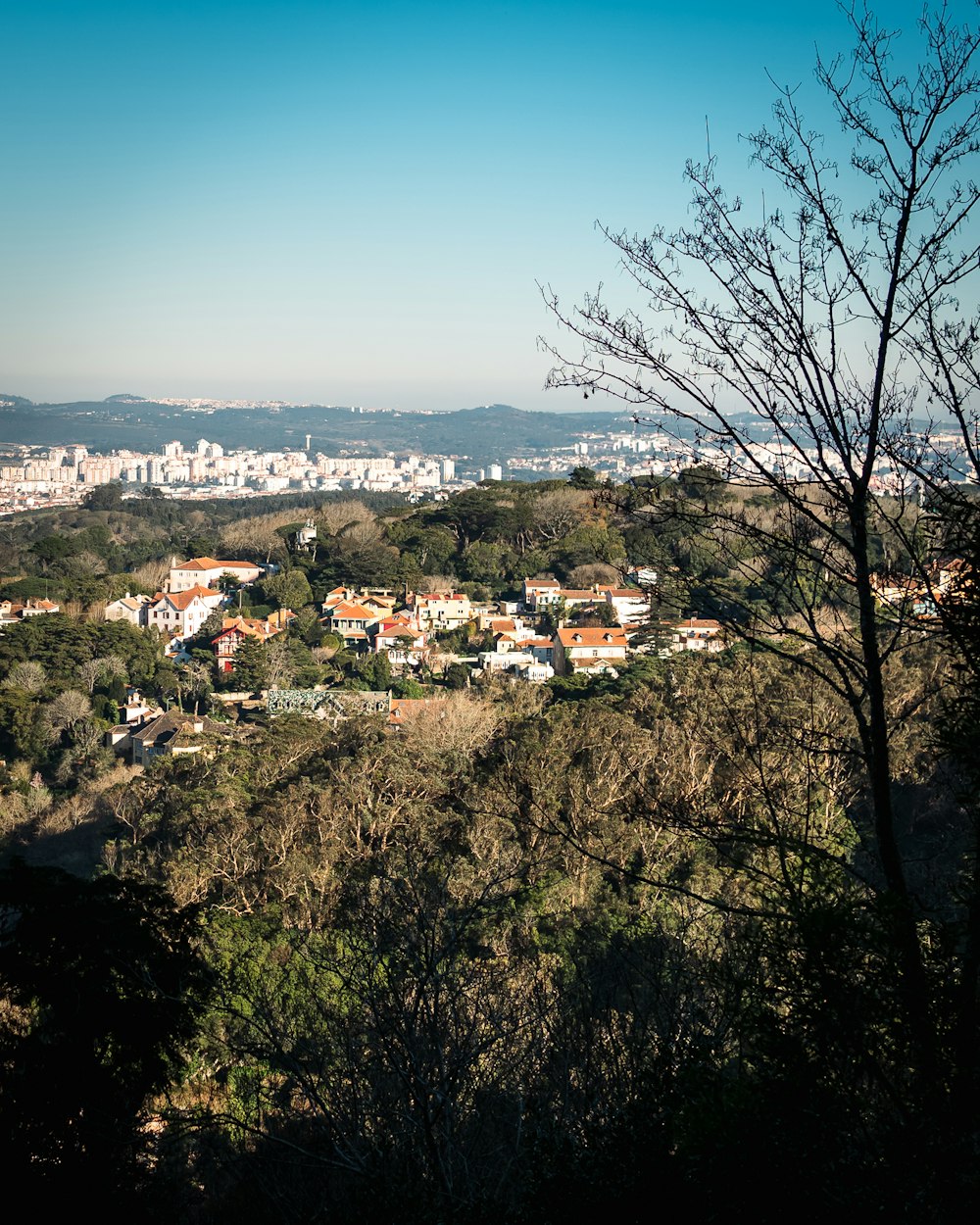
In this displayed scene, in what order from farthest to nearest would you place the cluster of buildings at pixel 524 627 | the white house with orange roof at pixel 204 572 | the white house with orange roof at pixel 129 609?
the white house with orange roof at pixel 204 572
the white house with orange roof at pixel 129 609
the cluster of buildings at pixel 524 627

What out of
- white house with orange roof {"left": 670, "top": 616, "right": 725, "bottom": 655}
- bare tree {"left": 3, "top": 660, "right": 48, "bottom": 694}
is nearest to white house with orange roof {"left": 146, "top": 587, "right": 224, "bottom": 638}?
bare tree {"left": 3, "top": 660, "right": 48, "bottom": 694}

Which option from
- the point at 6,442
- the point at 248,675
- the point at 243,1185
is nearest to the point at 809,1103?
the point at 243,1185

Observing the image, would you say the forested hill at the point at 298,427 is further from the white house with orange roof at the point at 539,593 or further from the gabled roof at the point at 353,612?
the gabled roof at the point at 353,612

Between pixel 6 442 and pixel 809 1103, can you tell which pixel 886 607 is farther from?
pixel 6 442

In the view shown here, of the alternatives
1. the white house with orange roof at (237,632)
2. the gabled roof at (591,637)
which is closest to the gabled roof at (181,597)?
the white house with orange roof at (237,632)

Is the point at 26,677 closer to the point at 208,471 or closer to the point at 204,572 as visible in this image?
the point at 204,572

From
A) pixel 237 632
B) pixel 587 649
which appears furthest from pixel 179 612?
pixel 587 649

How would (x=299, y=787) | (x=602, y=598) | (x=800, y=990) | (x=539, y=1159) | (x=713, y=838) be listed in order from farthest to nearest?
(x=602, y=598) → (x=299, y=787) → (x=539, y=1159) → (x=713, y=838) → (x=800, y=990)

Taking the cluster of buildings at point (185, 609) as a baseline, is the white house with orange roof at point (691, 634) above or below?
above
